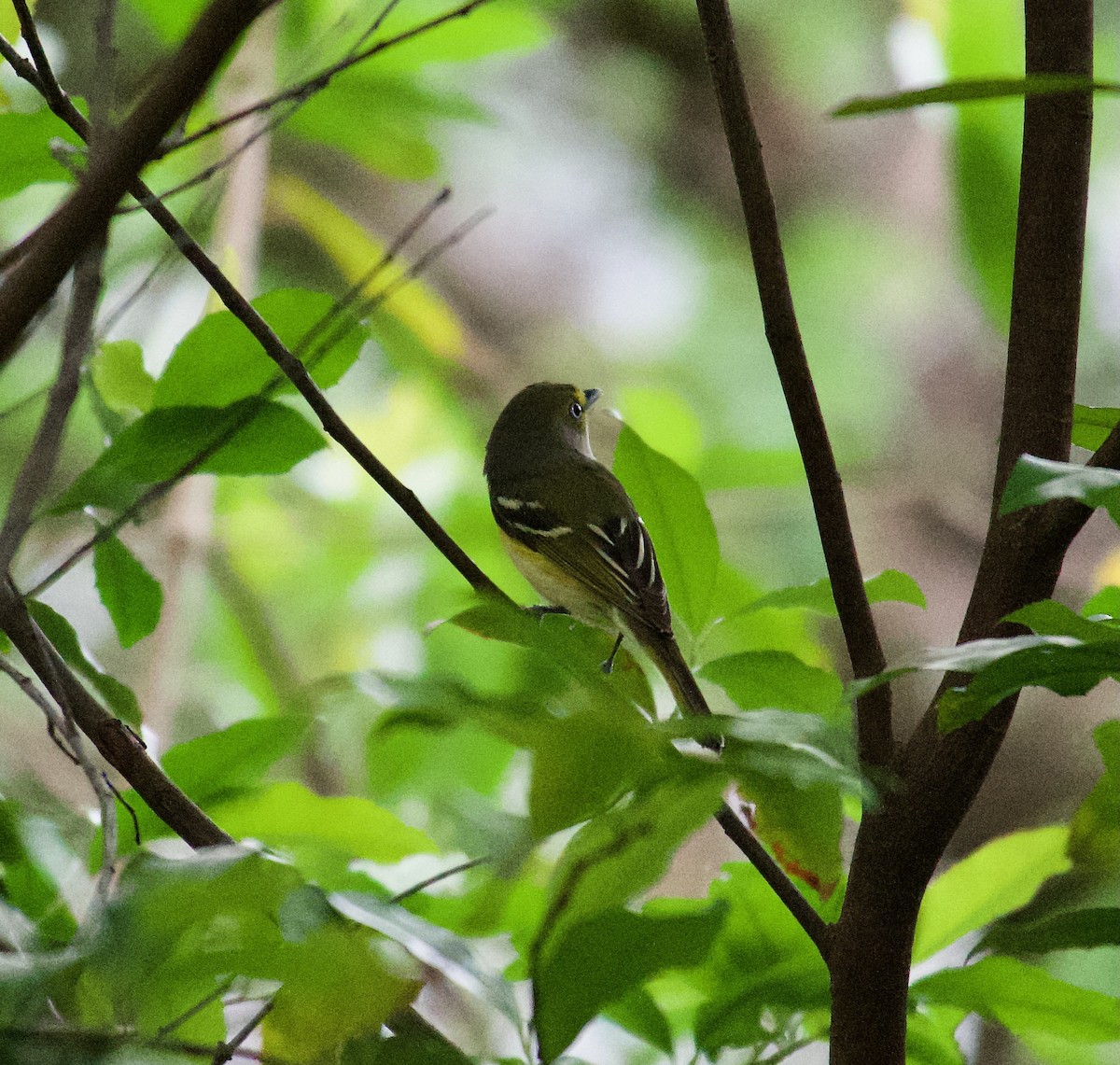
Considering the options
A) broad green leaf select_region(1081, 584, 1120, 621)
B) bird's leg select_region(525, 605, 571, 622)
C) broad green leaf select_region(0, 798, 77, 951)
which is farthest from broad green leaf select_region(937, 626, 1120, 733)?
bird's leg select_region(525, 605, 571, 622)

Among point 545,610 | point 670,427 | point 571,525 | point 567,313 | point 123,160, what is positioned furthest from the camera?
point 567,313

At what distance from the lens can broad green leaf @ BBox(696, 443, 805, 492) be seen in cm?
151

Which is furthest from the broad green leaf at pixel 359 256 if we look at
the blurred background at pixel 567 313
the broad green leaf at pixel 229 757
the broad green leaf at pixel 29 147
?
the broad green leaf at pixel 229 757

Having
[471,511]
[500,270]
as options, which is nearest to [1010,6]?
[471,511]

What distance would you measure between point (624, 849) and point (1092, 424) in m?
0.46

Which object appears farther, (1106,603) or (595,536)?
(595,536)

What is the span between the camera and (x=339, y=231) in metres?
2.57

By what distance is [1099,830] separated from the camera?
800 millimetres

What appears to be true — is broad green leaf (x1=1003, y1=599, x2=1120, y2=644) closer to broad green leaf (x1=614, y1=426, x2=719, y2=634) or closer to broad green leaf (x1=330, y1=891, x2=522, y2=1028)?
broad green leaf (x1=330, y1=891, x2=522, y2=1028)

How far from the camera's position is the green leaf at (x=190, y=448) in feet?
2.50

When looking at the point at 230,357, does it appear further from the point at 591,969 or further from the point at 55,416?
the point at 591,969

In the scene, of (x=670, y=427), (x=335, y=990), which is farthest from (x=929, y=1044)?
(x=670, y=427)

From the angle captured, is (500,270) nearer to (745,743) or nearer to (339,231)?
(339,231)

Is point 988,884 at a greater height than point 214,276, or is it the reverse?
point 214,276
